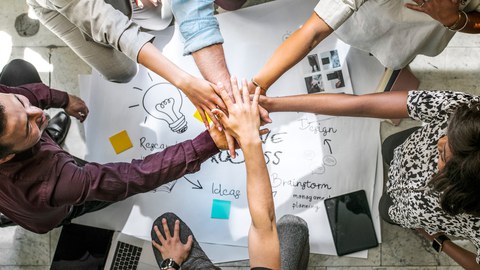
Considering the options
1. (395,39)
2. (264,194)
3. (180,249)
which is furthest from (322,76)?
(180,249)

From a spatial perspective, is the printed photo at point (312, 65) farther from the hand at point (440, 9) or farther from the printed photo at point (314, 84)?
the hand at point (440, 9)

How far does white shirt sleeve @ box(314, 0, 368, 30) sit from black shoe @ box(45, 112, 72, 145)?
3.16 feet

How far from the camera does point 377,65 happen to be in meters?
1.48

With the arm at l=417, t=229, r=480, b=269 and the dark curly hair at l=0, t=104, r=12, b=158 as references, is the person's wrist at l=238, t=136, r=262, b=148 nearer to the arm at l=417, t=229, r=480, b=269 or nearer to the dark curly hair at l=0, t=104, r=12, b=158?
the dark curly hair at l=0, t=104, r=12, b=158

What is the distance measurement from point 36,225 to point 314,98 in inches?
32.2

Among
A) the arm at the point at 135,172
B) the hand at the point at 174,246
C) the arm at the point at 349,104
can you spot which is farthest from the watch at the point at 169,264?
the arm at the point at 349,104

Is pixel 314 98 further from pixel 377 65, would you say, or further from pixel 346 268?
pixel 346 268

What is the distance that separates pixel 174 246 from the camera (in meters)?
1.42

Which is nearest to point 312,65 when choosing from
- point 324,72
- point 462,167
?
point 324,72

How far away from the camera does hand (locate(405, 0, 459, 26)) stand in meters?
1.04

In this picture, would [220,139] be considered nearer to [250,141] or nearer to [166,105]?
[250,141]

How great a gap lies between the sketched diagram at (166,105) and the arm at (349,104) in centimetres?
38

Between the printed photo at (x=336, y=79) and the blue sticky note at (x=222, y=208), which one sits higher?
the printed photo at (x=336, y=79)

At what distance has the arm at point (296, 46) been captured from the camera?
1054mm
